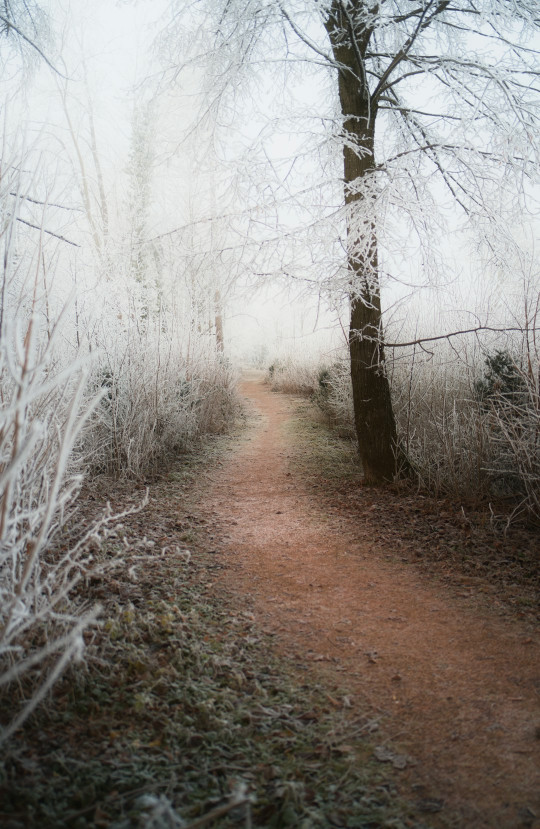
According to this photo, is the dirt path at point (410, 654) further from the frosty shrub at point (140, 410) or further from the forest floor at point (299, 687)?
the frosty shrub at point (140, 410)

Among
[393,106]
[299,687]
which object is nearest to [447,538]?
[299,687]

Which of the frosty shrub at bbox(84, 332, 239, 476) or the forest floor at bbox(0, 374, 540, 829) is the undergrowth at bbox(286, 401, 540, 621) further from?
the frosty shrub at bbox(84, 332, 239, 476)

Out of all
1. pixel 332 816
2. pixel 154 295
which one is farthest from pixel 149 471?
pixel 154 295

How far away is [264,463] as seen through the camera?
645cm

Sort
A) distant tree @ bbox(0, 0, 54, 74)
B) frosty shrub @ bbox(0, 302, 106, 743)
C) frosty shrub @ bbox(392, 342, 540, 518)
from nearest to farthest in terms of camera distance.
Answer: frosty shrub @ bbox(0, 302, 106, 743) < frosty shrub @ bbox(392, 342, 540, 518) < distant tree @ bbox(0, 0, 54, 74)

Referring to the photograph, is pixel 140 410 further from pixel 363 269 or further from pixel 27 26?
pixel 27 26

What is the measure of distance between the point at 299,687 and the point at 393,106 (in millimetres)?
4991

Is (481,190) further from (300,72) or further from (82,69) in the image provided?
(82,69)

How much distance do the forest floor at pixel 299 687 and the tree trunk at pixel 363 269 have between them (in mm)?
1043

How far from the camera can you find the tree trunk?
4375 millimetres

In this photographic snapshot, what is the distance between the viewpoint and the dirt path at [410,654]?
5.65 feet

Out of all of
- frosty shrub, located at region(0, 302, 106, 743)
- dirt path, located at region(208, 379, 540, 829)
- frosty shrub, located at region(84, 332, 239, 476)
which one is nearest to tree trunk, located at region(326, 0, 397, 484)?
dirt path, located at region(208, 379, 540, 829)

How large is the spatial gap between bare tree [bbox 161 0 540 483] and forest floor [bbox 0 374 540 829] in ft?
6.09

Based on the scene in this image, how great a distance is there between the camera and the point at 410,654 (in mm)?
2508
